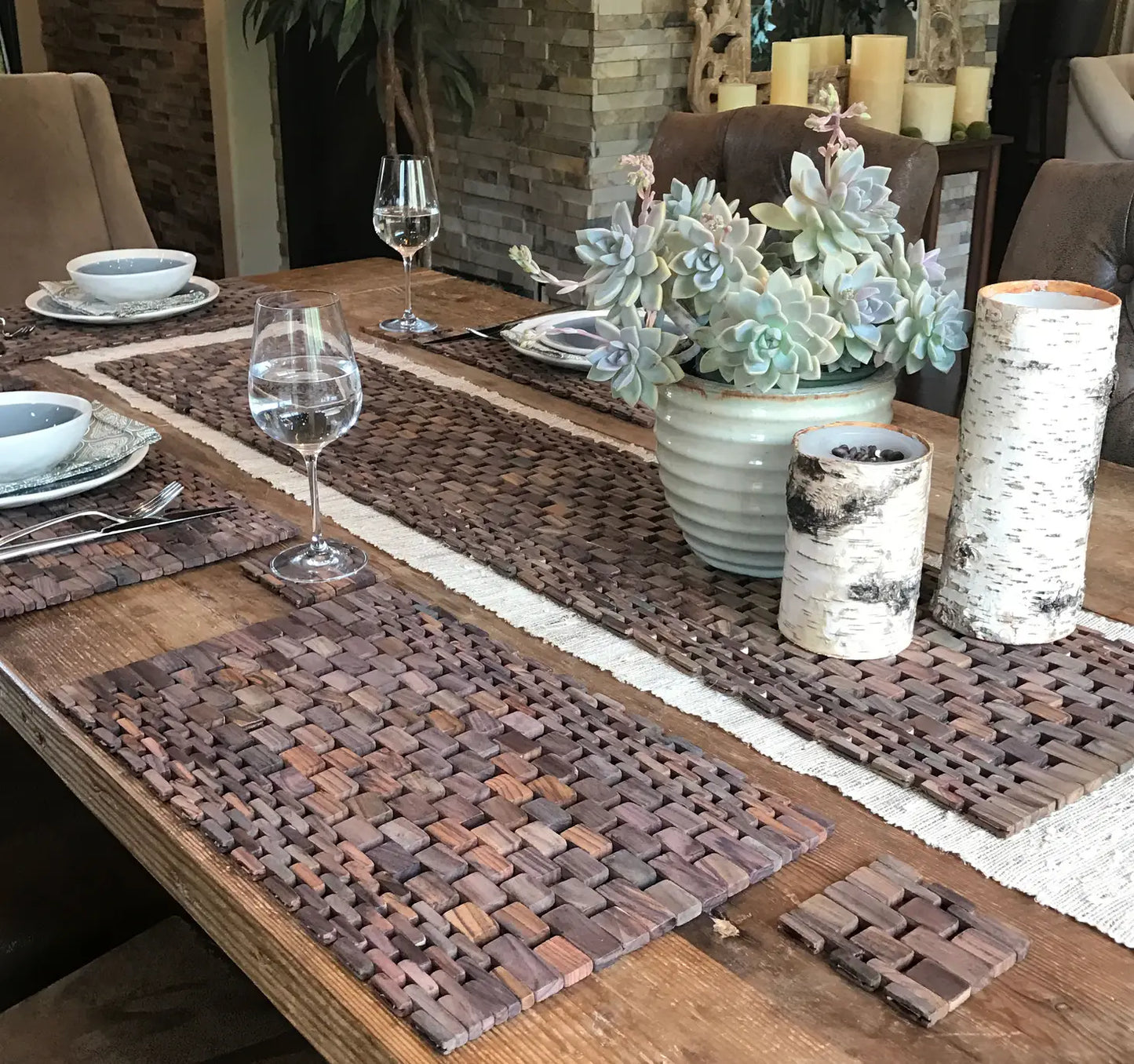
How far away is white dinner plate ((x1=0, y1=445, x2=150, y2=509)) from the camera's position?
39.1 inches

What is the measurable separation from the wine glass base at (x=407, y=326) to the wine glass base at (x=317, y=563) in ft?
2.04

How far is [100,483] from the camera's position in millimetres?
1027

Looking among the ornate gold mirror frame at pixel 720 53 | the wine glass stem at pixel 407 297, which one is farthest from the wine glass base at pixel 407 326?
the ornate gold mirror frame at pixel 720 53

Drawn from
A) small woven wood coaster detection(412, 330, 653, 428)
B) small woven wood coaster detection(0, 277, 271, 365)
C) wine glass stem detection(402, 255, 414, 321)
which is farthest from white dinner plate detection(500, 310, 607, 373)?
small woven wood coaster detection(0, 277, 271, 365)

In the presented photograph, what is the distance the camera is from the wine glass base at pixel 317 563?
0.90m

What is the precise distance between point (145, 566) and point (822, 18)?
9.72ft

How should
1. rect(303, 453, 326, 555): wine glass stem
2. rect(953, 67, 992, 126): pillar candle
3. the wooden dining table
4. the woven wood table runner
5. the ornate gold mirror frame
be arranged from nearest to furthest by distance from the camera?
the wooden dining table, the woven wood table runner, rect(303, 453, 326, 555): wine glass stem, the ornate gold mirror frame, rect(953, 67, 992, 126): pillar candle

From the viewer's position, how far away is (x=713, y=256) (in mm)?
823

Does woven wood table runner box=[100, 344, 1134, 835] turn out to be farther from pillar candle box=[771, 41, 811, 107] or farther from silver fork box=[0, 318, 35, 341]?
pillar candle box=[771, 41, 811, 107]

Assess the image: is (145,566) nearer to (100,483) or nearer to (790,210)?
(100,483)

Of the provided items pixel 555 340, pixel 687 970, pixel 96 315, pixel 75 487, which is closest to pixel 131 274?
pixel 96 315

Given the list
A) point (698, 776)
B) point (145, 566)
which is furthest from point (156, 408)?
point (698, 776)

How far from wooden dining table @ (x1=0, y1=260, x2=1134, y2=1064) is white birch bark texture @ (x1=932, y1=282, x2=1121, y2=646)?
0.20 metres

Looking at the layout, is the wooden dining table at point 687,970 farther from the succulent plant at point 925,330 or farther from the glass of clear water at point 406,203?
the glass of clear water at point 406,203
